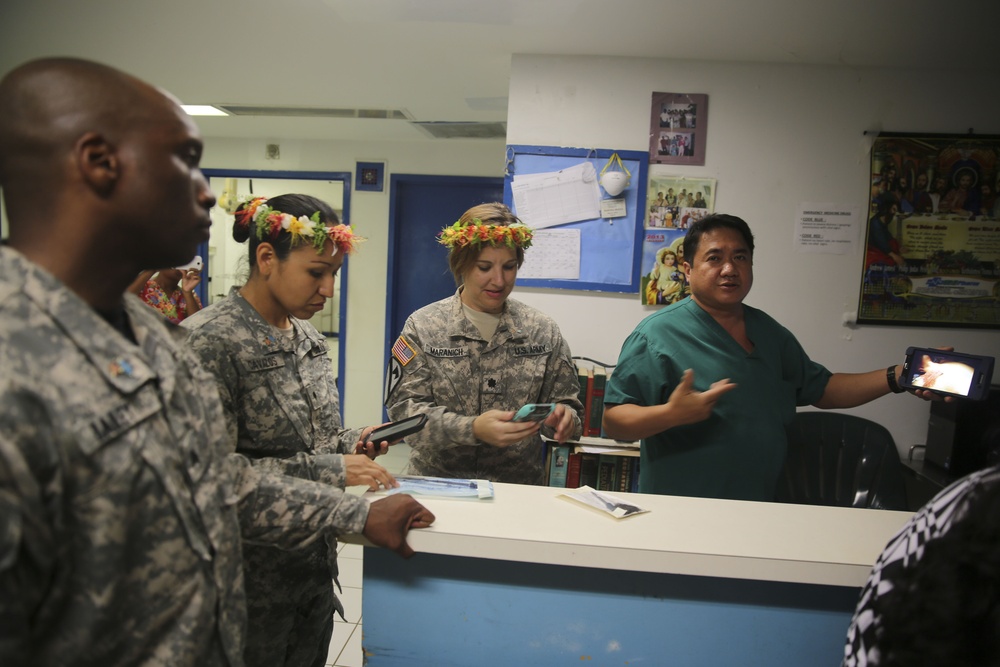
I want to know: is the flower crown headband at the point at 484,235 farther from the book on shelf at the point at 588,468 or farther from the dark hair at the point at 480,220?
the book on shelf at the point at 588,468

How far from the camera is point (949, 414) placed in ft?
8.98

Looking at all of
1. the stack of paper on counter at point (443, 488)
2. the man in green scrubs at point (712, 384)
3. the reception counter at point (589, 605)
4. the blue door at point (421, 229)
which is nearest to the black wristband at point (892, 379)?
the man in green scrubs at point (712, 384)

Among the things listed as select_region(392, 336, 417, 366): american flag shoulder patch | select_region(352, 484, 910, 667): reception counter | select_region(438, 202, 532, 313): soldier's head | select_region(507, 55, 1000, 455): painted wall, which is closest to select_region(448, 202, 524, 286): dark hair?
select_region(438, 202, 532, 313): soldier's head

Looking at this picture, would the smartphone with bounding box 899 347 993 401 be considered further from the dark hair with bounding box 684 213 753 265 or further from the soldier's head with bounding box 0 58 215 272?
the soldier's head with bounding box 0 58 215 272

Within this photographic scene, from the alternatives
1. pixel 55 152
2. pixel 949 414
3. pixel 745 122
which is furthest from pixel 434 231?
pixel 55 152

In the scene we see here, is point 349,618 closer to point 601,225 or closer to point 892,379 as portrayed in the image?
point 601,225

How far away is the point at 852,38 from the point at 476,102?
7.08 feet

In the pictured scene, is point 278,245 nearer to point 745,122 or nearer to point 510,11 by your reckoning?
point 510,11

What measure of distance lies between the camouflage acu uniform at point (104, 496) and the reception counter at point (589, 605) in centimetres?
48

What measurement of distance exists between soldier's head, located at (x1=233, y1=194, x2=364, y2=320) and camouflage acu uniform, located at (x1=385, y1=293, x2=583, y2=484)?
425mm

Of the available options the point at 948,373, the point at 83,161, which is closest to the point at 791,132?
the point at 948,373

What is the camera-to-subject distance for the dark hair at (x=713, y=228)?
70.7 inches

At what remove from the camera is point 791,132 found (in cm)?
294

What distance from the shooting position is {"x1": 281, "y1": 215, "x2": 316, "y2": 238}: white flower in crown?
142 centimetres
